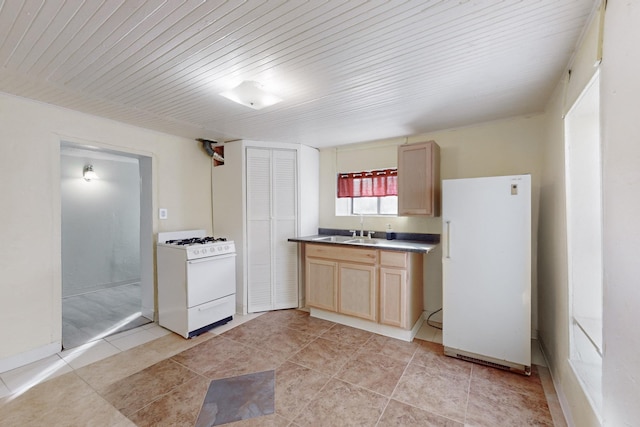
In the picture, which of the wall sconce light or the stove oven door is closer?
the stove oven door

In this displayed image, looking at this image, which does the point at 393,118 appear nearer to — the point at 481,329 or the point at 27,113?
the point at 481,329

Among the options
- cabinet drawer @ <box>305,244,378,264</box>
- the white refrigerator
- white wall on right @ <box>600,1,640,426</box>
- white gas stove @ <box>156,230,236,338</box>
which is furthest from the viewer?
cabinet drawer @ <box>305,244,378,264</box>

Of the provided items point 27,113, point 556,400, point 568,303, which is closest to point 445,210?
point 568,303

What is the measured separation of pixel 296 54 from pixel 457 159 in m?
2.30

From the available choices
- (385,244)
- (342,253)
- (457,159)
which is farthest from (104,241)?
(457,159)

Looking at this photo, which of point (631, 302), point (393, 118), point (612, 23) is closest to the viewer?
point (631, 302)

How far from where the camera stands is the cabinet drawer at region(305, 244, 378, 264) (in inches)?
117

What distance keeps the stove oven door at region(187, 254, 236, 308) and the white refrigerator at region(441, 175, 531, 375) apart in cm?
242

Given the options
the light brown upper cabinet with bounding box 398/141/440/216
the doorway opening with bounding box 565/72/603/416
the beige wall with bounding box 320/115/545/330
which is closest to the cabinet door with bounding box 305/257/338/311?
the beige wall with bounding box 320/115/545/330

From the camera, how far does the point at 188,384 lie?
6.77 feet

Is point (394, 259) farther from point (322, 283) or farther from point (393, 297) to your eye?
point (322, 283)

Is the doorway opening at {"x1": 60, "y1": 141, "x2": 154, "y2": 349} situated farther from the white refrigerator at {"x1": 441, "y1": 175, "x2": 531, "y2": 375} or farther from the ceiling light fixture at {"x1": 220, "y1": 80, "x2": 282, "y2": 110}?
the white refrigerator at {"x1": 441, "y1": 175, "x2": 531, "y2": 375}

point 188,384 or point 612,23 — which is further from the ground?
point 612,23

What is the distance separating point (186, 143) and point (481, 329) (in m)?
3.98
